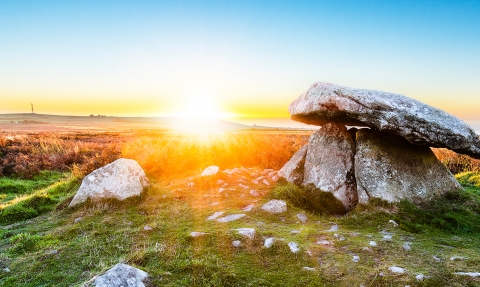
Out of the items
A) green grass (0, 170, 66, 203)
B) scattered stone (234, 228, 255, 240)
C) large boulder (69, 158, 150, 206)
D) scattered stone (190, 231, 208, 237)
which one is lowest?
green grass (0, 170, 66, 203)

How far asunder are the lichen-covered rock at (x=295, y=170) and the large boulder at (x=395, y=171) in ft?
6.62

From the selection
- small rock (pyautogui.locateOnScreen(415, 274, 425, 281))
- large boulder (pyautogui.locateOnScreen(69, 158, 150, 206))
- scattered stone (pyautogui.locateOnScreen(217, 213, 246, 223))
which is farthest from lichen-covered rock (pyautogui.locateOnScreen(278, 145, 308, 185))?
Result: small rock (pyautogui.locateOnScreen(415, 274, 425, 281))

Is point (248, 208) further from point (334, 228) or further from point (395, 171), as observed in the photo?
point (395, 171)

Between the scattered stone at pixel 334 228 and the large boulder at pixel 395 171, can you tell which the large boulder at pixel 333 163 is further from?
the scattered stone at pixel 334 228

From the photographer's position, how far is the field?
5.21 m

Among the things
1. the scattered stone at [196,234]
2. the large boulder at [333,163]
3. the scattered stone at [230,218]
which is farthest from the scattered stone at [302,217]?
the scattered stone at [196,234]

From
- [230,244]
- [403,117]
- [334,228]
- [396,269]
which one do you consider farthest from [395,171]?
[230,244]

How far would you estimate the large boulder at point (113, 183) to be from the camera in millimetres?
9659

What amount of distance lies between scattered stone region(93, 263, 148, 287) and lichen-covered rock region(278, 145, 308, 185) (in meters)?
6.78

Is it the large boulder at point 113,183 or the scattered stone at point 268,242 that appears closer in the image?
the scattered stone at point 268,242

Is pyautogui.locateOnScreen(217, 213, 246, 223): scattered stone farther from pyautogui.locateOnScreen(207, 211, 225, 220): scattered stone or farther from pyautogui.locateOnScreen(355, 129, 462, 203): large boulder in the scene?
pyautogui.locateOnScreen(355, 129, 462, 203): large boulder

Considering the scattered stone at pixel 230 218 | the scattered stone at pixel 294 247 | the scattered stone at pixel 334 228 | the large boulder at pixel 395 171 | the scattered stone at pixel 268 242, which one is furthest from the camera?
the large boulder at pixel 395 171

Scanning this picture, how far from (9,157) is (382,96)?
2025cm

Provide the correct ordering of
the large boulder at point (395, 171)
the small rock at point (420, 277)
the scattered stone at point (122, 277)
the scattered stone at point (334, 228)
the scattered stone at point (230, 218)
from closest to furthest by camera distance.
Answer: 1. the scattered stone at point (122, 277)
2. the small rock at point (420, 277)
3. the scattered stone at point (334, 228)
4. the scattered stone at point (230, 218)
5. the large boulder at point (395, 171)
